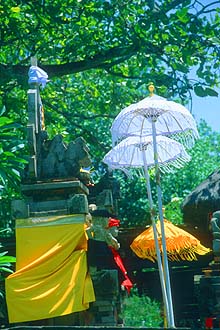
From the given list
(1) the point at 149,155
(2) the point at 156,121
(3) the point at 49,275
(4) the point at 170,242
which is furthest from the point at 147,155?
(4) the point at 170,242

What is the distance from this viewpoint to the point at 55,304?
8836 mm

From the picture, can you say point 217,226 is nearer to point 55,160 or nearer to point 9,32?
point 55,160

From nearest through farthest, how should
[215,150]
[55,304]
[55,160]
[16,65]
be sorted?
[55,304], [55,160], [16,65], [215,150]

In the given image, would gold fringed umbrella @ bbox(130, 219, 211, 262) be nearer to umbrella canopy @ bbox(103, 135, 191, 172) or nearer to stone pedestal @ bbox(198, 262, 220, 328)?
stone pedestal @ bbox(198, 262, 220, 328)

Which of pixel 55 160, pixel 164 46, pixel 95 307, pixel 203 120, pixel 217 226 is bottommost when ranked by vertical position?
pixel 95 307

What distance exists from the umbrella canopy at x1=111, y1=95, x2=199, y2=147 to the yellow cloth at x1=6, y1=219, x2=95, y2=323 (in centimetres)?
152

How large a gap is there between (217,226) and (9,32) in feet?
18.3

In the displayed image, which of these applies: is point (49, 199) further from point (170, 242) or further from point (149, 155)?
point (170, 242)

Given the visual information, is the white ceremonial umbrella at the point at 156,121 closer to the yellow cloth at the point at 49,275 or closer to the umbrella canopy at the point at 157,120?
the umbrella canopy at the point at 157,120

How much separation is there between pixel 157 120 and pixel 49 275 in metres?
2.60

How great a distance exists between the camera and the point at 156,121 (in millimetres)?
9180

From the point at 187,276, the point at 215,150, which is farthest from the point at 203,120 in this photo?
the point at 187,276

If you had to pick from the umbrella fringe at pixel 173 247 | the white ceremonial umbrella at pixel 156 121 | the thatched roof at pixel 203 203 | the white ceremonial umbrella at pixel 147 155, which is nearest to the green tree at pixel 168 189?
the thatched roof at pixel 203 203

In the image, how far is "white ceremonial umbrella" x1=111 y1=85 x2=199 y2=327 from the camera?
8.62 m
